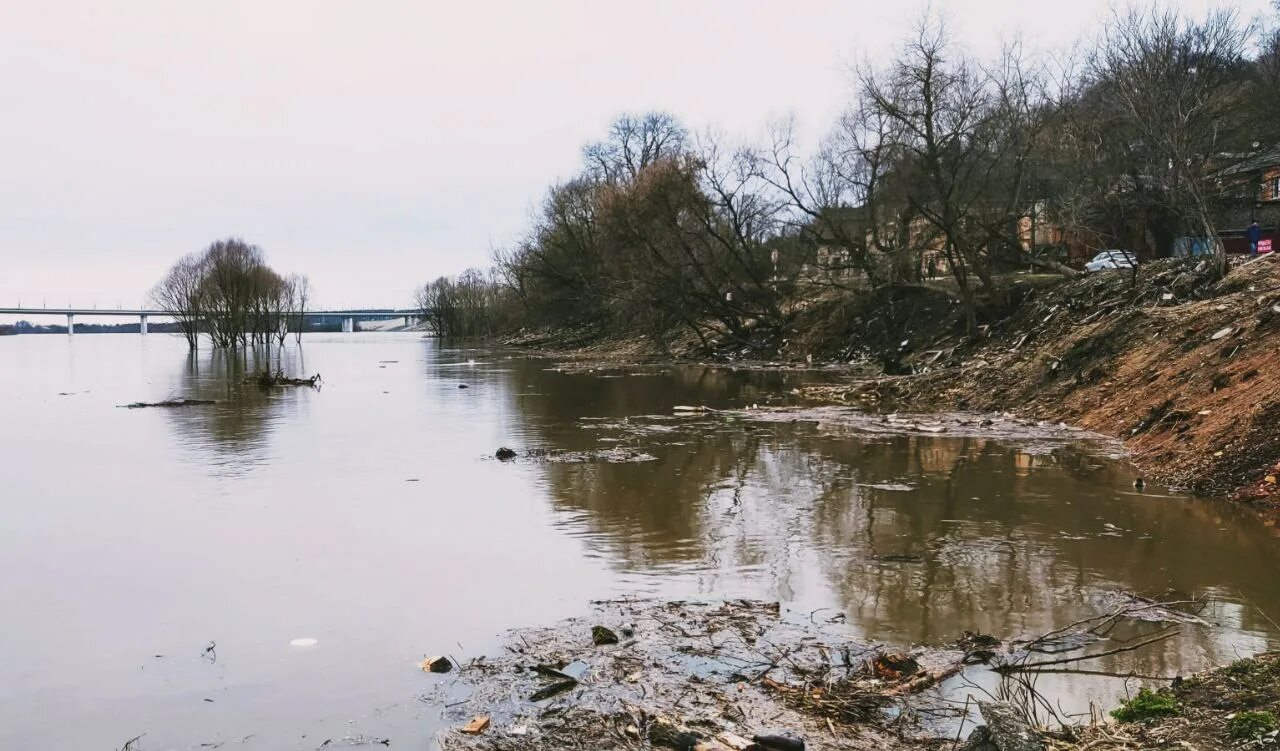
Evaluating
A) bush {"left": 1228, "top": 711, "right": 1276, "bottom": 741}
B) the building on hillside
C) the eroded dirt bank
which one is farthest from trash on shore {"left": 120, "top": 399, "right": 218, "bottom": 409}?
the building on hillside

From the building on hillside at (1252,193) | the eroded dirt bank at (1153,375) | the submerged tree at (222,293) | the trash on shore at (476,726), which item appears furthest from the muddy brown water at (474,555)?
the submerged tree at (222,293)

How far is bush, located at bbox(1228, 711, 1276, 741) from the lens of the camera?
4.10 meters

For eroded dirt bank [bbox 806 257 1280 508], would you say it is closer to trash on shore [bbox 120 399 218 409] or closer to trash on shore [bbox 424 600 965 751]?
trash on shore [bbox 424 600 965 751]

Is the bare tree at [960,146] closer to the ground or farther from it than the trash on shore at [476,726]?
farther from it

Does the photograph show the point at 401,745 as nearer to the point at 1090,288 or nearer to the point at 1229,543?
the point at 1229,543

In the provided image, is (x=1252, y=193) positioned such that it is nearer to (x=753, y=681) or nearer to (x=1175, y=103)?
(x=1175, y=103)

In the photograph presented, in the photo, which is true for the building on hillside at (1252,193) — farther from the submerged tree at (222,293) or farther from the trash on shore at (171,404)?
the submerged tree at (222,293)

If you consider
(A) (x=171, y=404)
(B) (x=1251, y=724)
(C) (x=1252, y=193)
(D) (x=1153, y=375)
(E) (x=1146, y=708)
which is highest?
(C) (x=1252, y=193)

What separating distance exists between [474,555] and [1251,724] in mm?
6532

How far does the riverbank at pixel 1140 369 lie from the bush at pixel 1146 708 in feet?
21.8

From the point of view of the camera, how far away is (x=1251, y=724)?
418cm

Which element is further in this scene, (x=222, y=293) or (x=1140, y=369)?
(x=222, y=293)

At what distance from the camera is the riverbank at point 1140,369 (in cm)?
1168

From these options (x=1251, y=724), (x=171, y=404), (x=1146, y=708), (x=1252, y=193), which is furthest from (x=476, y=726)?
(x=1252, y=193)
